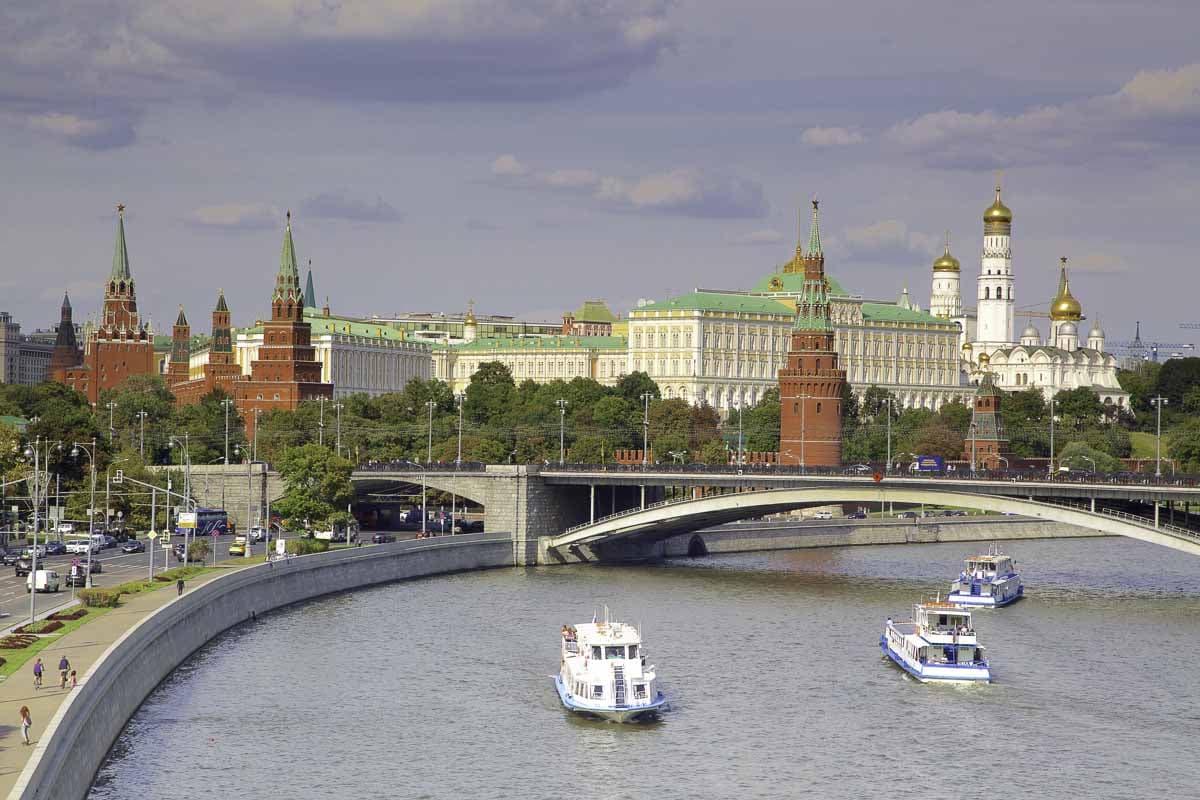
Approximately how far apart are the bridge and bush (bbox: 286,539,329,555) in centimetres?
1749

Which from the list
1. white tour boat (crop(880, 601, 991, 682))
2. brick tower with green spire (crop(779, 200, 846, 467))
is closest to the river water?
white tour boat (crop(880, 601, 991, 682))

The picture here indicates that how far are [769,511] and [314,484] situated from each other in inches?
1061

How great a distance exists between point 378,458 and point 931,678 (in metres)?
89.5

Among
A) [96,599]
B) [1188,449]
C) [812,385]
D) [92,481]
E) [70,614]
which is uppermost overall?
[812,385]

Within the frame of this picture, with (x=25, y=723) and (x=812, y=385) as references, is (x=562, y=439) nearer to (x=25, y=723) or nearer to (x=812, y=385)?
(x=812, y=385)

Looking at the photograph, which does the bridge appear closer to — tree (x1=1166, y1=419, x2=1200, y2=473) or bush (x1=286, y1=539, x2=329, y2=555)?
bush (x1=286, y1=539, x2=329, y2=555)

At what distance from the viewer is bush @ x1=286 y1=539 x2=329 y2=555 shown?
10169 cm

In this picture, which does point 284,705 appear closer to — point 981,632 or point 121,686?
point 121,686

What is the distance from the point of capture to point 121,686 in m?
61.2

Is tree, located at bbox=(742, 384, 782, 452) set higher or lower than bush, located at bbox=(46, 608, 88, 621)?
higher

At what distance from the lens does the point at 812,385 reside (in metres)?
162

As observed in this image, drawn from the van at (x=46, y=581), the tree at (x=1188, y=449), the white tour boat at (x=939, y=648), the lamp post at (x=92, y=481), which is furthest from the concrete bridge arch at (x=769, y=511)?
the tree at (x=1188, y=449)

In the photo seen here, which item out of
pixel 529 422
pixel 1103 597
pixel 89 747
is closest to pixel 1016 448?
pixel 529 422

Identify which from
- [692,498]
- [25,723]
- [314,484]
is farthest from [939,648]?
[314,484]
